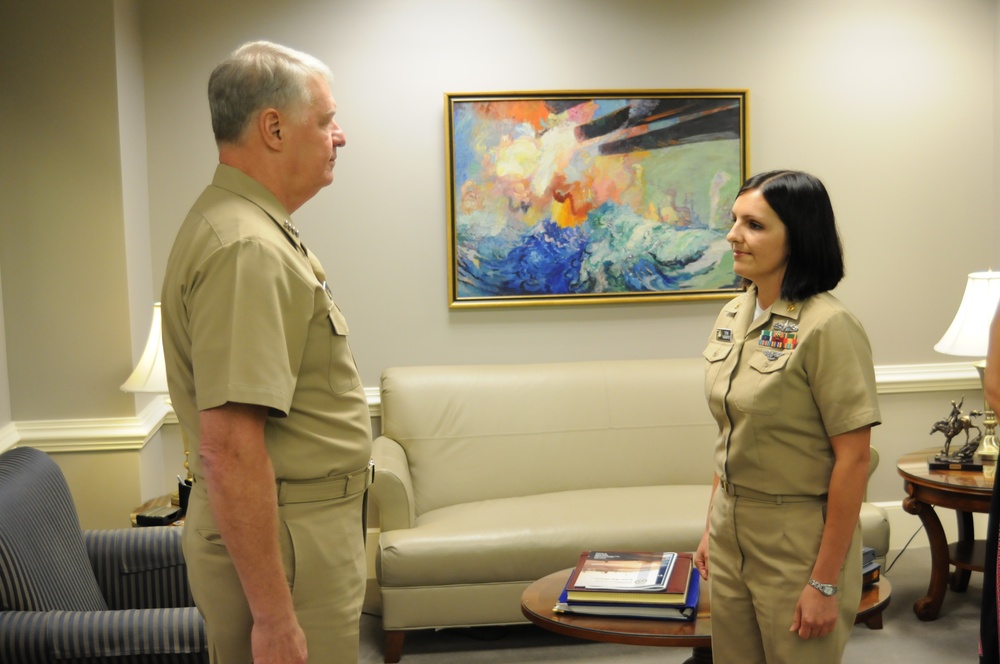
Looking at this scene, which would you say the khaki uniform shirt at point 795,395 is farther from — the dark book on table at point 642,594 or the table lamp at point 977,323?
the table lamp at point 977,323

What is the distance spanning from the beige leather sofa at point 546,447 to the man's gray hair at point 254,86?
83.7 inches

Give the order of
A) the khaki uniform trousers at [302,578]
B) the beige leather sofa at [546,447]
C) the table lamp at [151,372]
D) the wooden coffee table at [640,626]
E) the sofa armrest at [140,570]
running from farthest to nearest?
the beige leather sofa at [546,447]
the table lamp at [151,372]
the sofa armrest at [140,570]
the wooden coffee table at [640,626]
the khaki uniform trousers at [302,578]

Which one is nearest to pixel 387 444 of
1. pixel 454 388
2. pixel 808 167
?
pixel 454 388

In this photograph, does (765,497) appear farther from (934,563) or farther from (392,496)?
(934,563)

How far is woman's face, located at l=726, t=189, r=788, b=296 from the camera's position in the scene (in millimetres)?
2051

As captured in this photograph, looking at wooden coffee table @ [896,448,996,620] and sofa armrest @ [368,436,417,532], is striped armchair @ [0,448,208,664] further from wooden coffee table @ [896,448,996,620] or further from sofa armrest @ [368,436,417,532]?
wooden coffee table @ [896,448,996,620]

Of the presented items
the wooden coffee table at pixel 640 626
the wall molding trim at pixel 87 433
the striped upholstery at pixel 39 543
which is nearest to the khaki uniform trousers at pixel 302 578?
the striped upholstery at pixel 39 543

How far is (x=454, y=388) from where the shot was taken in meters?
4.14

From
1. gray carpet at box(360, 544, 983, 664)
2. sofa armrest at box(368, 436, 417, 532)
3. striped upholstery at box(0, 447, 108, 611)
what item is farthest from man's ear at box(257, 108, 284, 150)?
gray carpet at box(360, 544, 983, 664)

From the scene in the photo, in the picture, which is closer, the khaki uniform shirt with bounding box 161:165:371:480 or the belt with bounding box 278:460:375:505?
the khaki uniform shirt with bounding box 161:165:371:480

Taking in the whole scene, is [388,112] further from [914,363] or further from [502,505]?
[914,363]

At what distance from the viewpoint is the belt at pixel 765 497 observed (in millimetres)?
1998

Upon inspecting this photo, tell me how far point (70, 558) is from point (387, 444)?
1610mm

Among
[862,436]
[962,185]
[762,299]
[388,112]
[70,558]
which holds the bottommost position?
[70,558]
